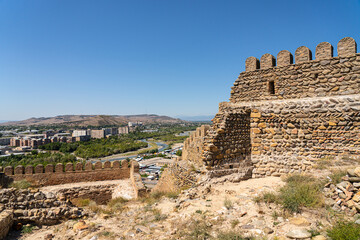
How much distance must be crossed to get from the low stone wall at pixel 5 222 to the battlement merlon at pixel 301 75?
22.9 feet

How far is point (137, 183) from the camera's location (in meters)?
10.3

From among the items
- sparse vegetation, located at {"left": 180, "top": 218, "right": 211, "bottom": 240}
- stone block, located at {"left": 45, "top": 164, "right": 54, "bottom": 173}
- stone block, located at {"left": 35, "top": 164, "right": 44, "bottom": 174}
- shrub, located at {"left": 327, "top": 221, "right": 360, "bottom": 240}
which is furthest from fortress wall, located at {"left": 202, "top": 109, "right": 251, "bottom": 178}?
stone block, located at {"left": 35, "top": 164, "right": 44, "bottom": 174}

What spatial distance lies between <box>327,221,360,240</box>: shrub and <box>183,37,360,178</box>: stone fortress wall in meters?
3.11

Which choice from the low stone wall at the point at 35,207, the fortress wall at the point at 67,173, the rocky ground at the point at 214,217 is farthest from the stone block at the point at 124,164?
the low stone wall at the point at 35,207

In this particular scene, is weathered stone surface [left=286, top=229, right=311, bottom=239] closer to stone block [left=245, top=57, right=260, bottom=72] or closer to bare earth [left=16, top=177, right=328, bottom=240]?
bare earth [left=16, top=177, right=328, bottom=240]

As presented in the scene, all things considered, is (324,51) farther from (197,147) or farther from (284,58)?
(197,147)

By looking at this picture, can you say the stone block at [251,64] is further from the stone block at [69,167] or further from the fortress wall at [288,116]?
the stone block at [69,167]

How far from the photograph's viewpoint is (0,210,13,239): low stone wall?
171 inches

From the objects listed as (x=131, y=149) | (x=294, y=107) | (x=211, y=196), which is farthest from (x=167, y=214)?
(x=131, y=149)

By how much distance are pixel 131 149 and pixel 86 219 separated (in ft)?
223

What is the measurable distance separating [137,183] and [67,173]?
4859 millimetres

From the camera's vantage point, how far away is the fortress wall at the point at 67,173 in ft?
37.5

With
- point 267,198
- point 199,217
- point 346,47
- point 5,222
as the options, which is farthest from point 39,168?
point 346,47

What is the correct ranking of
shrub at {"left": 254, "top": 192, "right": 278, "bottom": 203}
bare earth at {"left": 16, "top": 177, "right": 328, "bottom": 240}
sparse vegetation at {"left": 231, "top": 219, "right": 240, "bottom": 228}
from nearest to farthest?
bare earth at {"left": 16, "top": 177, "right": 328, "bottom": 240}
sparse vegetation at {"left": 231, "top": 219, "right": 240, "bottom": 228}
shrub at {"left": 254, "top": 192, "right": 278, "bottom": 203}
